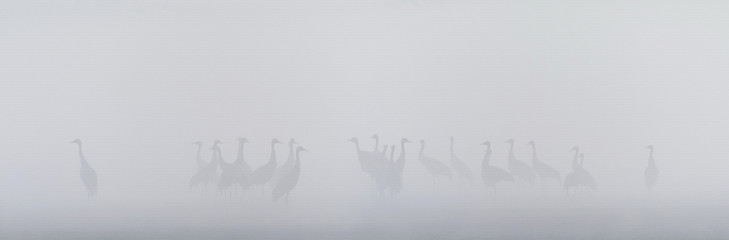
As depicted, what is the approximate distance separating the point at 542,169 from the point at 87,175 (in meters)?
2.60

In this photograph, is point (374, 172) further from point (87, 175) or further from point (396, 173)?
point (87, 175)

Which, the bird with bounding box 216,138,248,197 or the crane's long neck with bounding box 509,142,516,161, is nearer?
the bird with bounding box 216,138,248,197

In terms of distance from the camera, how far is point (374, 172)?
22.5 feet

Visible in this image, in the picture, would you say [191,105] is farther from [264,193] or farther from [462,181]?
[462,181]

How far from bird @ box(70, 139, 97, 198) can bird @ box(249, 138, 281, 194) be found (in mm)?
892

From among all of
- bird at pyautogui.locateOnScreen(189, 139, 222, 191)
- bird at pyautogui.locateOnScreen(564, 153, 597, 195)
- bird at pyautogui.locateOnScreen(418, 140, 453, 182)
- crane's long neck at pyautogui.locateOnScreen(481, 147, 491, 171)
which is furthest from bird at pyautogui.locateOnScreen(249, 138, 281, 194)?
bird at pyautogui.locateOnScreen(564, 153, 597, 195)

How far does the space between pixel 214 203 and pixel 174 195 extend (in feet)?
0.78

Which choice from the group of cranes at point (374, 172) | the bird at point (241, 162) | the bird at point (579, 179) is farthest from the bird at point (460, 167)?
the bird at point (241, 162)

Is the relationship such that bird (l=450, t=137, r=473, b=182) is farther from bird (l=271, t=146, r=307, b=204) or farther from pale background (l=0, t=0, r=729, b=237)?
bird (l=271, t=146, r=307, b=204)

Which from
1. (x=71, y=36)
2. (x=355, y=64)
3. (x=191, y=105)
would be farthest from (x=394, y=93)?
(x=71, y=36)

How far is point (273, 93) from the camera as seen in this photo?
6938mm

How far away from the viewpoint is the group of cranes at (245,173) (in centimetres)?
678

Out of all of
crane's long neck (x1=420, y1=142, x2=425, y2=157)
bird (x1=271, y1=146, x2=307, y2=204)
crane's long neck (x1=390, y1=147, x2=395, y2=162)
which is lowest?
bird (x1=271, y1=146, x2=307, y2=204)

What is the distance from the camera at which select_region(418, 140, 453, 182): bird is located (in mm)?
6812
